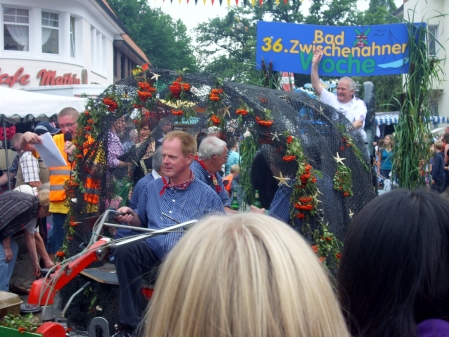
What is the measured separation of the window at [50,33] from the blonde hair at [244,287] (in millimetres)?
24347

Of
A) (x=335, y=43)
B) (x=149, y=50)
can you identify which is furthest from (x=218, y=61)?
(x=335, y=43)

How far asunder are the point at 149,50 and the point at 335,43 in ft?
157

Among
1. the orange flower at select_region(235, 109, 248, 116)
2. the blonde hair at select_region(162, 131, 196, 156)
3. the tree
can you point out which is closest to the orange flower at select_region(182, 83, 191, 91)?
the blonde hair at select_region(162, 131, 196, 156)

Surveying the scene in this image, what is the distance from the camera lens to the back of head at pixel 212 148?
5.70 meters

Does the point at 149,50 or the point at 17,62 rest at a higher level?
the point at 149,50

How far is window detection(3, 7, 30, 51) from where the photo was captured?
23.2 m

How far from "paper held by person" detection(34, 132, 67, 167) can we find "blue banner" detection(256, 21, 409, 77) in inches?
111

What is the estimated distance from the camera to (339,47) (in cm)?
688

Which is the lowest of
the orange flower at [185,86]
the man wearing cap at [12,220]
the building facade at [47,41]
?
the man wearing cap at [12,220]

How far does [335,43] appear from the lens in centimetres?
688

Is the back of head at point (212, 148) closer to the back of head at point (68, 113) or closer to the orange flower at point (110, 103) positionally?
the orange flower at point (110, 103)

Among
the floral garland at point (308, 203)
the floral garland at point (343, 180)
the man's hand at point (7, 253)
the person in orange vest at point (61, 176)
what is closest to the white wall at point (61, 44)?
the person in orange vest at point (61, 176)

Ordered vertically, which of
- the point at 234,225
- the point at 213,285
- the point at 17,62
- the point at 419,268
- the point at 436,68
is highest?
the point at 17,62

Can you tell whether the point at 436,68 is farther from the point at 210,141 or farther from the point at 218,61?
the point at 218,61
